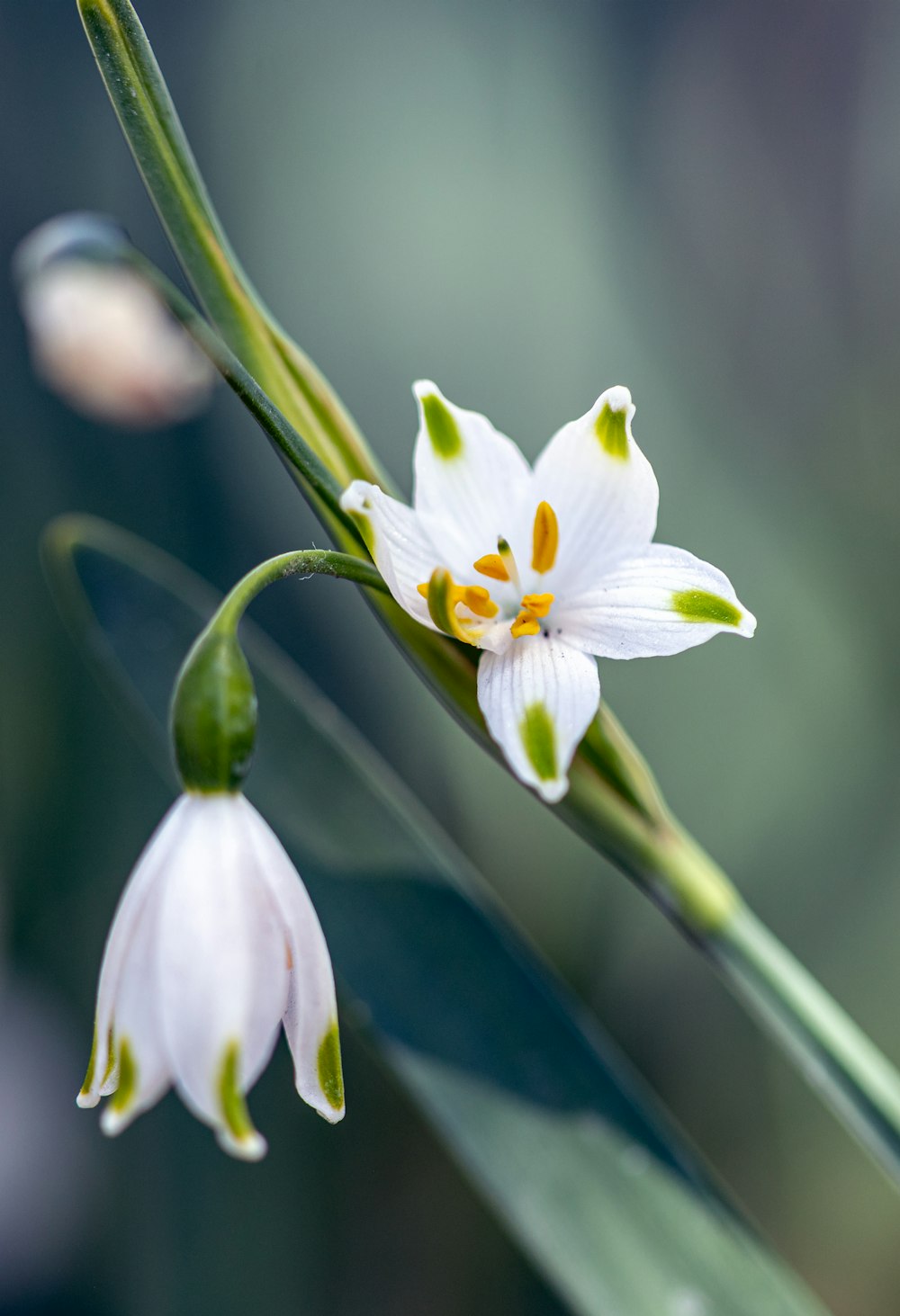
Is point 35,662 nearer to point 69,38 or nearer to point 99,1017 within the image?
point 69,38

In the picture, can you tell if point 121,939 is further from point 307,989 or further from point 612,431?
point 612,431

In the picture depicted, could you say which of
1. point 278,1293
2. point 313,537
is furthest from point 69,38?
point 278,1293

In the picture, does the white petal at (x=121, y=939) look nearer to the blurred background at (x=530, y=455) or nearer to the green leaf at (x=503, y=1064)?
the green leaf at (x=503, y=1064)

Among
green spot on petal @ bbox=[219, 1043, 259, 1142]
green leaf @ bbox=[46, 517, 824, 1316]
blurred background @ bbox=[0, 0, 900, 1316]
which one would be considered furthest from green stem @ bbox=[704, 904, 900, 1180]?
blurred background @ bbox=[0, 0, 900, 1316]

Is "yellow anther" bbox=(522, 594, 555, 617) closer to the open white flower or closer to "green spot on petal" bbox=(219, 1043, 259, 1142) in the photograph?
the open white flower

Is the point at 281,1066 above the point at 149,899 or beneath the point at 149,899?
beneath

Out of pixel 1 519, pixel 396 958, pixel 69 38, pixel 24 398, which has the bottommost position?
pixel 396 958

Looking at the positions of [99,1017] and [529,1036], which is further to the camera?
[529,1036]

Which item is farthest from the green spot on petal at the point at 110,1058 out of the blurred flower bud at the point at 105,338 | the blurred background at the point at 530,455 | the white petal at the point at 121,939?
the blurred background at the point at 530,455
